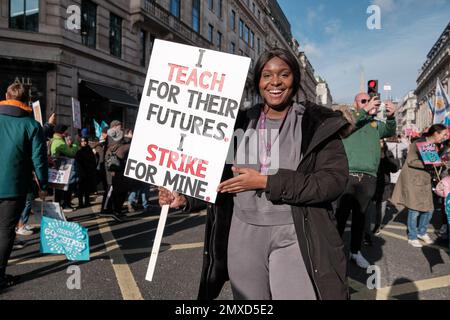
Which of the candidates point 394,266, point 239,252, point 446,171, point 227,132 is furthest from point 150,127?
point 446,171

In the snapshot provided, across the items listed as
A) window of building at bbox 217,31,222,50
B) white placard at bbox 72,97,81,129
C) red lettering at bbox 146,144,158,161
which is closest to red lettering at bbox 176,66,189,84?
red lettering at bbox 146,144,158,161

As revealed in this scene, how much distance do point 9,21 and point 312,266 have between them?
14400 mm

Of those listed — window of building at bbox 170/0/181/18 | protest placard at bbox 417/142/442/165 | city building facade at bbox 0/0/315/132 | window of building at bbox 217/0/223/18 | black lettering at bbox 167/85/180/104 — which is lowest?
protest placard at bbox 417/142/442/165

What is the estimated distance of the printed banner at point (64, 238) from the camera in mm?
3424

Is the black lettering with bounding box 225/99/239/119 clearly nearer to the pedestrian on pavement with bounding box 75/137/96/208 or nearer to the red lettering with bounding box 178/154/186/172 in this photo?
the red lettering with bounding box 178/154/186/172

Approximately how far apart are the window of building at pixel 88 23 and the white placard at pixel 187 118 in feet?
46.1

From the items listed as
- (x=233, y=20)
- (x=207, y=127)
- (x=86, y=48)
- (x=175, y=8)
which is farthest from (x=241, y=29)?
(x=207, y=127)

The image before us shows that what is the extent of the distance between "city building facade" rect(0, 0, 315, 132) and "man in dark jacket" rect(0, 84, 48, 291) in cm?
644

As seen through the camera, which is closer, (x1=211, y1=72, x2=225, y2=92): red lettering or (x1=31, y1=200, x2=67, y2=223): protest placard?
(x1=211, y1=72, x2=225, y2=92): red lettering

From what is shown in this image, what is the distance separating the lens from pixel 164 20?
18.7 m

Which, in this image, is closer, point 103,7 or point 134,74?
point 103,7

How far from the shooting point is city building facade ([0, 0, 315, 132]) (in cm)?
1203

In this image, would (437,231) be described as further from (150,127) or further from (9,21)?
(9,21)

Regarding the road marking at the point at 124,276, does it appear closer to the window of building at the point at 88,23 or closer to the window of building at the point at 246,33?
the window of building at the point at 88,23
